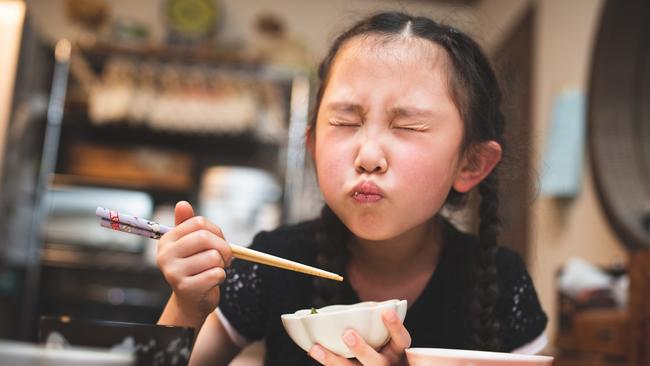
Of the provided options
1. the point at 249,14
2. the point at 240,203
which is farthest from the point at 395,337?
the point at 249,14

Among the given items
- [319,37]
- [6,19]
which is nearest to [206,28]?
[319,37]

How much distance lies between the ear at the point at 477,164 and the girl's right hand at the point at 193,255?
0.45m

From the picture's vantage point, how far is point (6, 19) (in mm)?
3910

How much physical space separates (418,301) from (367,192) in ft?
1.05

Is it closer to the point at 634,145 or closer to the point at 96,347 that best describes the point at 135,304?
the point at 634,145

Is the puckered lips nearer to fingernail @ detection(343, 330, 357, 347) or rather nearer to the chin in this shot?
the chin

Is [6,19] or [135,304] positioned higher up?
[6,19]

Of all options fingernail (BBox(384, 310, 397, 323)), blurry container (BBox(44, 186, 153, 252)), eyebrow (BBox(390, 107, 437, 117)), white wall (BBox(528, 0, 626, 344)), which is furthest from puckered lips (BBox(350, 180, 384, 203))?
blurry container (BBox(44, 186, 153, 252))

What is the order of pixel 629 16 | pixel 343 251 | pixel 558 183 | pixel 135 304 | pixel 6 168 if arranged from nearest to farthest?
pixel 343 251 → pixel 629 16 → pixel 558 183 → pixel 6 168 → pixel 135 304

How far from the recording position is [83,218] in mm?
4086

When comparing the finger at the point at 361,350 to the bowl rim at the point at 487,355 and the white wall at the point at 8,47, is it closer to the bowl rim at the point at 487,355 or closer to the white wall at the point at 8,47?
the bowl rim at the point at 487,355

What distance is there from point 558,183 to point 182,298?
2612 millimetres

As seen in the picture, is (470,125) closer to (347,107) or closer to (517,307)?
(347,107)

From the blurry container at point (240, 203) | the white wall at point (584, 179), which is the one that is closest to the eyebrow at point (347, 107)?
the white wall at point (584, 179)
